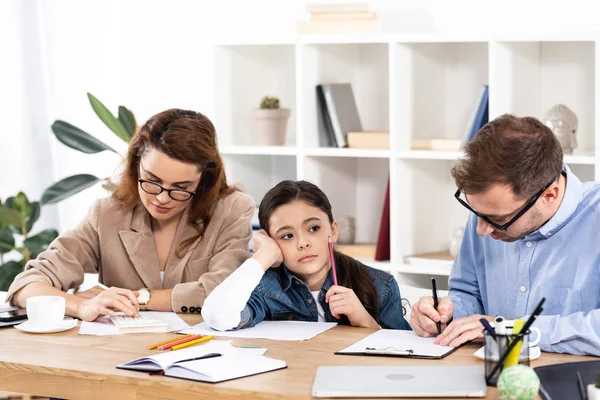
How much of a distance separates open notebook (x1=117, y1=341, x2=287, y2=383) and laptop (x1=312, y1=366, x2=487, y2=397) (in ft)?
0.46

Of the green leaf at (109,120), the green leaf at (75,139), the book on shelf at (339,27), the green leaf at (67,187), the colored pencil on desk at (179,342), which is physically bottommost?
the colored pencil on desk at (179,342)

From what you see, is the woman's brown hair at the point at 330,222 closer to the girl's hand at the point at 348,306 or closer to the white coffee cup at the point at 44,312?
the girl's hand at the point at 348,306

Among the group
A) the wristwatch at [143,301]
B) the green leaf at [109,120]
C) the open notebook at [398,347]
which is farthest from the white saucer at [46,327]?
the green leaf at [109,120]

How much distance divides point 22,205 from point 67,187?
298 millimetres

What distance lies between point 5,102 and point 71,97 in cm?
31

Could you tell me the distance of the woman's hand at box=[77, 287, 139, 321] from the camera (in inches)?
95.9

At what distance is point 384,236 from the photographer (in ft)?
12.5

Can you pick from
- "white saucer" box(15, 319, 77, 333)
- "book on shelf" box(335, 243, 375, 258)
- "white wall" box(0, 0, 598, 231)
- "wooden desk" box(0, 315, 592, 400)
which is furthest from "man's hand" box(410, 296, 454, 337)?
"white wall" box(0, 0, 598, 231)

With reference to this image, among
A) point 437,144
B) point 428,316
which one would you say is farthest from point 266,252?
point 437,144

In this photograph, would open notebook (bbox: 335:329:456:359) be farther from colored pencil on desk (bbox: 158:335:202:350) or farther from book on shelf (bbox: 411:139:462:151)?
book on shelf (bbox: 411:139:462:151)

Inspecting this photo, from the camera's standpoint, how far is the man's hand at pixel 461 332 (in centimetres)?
207

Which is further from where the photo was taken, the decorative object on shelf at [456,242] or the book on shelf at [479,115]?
the decorative object on shelf at [456,242]

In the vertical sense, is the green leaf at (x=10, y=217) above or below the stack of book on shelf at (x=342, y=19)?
below

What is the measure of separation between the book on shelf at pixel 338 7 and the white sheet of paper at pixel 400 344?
1.79 m
